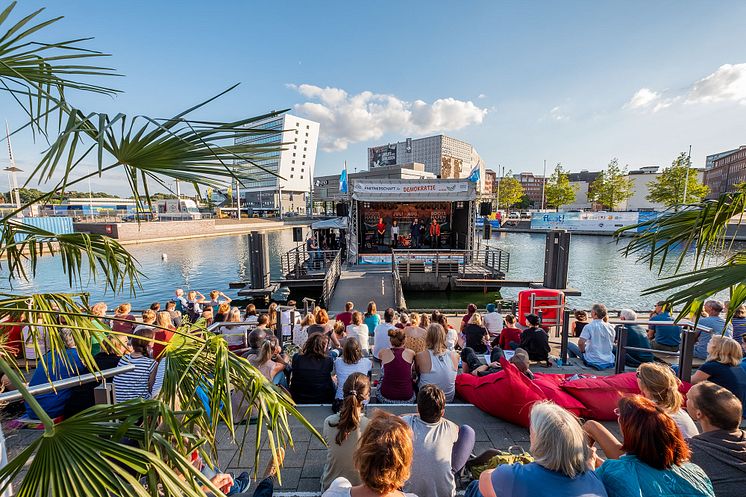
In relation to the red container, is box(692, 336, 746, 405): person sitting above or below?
above

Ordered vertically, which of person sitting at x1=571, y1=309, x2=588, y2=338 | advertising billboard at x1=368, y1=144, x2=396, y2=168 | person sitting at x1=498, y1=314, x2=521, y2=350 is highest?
advertising billboard at x1=368, y1=144, x2=396, y2=168

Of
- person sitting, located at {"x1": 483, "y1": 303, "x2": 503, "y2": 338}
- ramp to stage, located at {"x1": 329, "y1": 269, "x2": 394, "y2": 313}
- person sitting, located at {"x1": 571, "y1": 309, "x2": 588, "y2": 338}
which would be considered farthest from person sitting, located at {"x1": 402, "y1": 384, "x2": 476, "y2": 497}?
ramp to stage, located at {"x1": 329, "y1": 269, "x2": 394, "y2": 313}

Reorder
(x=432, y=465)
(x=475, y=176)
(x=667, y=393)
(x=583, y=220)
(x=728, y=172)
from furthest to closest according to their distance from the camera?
(x=728, y=172) → (x=583, y=220) → (x=475, y=176) → (x=667, y=393) → (x=432, y=465)

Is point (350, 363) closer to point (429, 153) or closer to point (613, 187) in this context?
point (613, 187)

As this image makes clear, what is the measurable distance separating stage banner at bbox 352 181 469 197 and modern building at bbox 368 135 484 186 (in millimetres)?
95642

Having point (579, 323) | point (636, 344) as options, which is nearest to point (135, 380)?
point (636, 344)

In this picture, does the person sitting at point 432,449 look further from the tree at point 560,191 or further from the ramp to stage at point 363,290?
the tree at point 560,191

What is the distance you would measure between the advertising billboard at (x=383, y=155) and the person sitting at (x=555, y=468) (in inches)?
4695

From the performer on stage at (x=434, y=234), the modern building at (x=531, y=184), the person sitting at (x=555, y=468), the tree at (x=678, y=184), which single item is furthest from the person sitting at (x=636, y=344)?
the modern building at (x=531, y=184)

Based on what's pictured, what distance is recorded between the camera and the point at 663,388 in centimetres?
246

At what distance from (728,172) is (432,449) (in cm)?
10576

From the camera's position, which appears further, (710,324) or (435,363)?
(710,324)

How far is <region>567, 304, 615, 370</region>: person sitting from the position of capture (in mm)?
5272

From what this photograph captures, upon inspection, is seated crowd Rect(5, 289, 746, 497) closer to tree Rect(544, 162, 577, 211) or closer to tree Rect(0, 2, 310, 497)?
tree Rect(0, 2, 310, 497)
